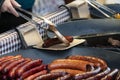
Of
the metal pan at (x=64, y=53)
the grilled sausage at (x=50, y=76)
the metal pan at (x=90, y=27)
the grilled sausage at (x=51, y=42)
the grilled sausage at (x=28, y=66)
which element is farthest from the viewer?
the metal pan at (x=90, y=27)

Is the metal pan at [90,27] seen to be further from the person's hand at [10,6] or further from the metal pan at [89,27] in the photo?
the person's hand at [10,6]

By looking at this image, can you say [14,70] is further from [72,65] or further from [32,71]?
[72,65]

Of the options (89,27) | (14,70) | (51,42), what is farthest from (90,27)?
(14,70)

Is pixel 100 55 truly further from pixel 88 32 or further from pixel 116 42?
pixel 88 32

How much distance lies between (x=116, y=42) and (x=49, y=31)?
40cm

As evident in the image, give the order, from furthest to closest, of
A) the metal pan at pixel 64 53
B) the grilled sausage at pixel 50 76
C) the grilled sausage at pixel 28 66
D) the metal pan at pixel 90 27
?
the metal pan at pixel 90 27 < the metal pan at pixel 64 53 < the grilled sausage at pixel 28 66 < the grilled sausage at pixel 50 76

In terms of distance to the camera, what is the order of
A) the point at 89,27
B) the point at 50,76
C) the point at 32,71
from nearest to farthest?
the point at 50,76, the point at 32,71, the point at 89,27

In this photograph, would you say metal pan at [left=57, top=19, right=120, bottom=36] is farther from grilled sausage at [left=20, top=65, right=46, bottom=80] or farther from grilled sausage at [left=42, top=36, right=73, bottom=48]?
grilled sausage at [left=20, top=65, right=46, bottom=80]

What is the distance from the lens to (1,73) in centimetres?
149

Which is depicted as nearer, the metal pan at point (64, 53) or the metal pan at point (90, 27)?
the metal pan at point (64, 53)

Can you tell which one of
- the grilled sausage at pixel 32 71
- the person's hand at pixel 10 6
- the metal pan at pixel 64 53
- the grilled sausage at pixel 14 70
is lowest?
the metal pan at pixel 64 53

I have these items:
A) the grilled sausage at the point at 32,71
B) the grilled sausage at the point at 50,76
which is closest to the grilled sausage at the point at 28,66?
the grilled sausage at the point at 32,71

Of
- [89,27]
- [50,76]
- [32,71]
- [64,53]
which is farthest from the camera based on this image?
[89,27]

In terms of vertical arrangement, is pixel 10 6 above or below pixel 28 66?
above
